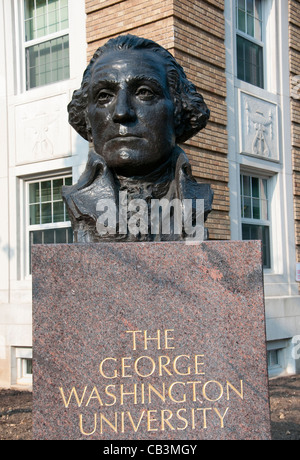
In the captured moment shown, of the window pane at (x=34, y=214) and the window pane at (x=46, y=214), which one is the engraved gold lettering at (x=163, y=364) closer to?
the window pane at (x=46, y=214)

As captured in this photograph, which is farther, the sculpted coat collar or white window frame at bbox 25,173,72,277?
white window frame at bbox 25,173,72,277

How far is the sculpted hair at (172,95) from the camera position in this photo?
14.9ft

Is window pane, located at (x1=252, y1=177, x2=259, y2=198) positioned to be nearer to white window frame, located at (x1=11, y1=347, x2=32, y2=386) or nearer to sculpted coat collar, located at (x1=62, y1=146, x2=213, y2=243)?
white window frame, located at (x1=11, y1=347, x2=32, y2=386)

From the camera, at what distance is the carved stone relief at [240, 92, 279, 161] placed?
423 inches

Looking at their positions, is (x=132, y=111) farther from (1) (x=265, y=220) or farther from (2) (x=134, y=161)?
(1) (x=265, y=220)

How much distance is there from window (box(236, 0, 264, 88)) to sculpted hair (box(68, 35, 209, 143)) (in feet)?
21.9

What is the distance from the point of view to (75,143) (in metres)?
10.1

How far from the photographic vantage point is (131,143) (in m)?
4.33

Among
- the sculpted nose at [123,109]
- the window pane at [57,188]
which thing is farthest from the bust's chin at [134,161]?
the window pane at [57,188]

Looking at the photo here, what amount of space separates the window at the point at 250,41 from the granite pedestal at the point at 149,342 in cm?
790

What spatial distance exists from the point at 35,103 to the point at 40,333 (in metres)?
7.45

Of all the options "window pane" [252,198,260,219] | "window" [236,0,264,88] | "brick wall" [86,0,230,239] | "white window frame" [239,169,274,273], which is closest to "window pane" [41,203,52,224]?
"brick wall" [86,0,230,239]
